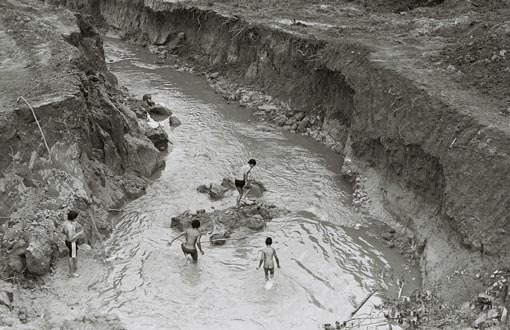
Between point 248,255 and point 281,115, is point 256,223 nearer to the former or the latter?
point 248,255

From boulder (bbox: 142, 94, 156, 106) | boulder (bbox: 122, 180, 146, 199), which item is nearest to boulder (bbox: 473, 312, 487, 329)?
boulder (bbox: 122, 180, 146, 199)

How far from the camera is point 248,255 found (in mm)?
13328

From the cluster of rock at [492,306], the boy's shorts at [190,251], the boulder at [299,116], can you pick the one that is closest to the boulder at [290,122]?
the boulder at [299,116]

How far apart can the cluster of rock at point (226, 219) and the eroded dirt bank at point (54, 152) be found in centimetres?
205

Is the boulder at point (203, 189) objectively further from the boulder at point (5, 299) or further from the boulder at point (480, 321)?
the boulder at point (480, 321)

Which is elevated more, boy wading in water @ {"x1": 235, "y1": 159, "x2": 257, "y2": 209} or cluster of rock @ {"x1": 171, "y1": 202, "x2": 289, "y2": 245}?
boy wading in water @ {"x1": 235, "y1": 159, "x2": 257, "y2": 209}

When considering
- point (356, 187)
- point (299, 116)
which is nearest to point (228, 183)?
point (356, 187)

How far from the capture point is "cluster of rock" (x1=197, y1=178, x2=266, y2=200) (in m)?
15.9

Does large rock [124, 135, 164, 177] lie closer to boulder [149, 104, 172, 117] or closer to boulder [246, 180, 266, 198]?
boulder [246, 180, 266, 198]

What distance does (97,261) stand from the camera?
41.7 feet

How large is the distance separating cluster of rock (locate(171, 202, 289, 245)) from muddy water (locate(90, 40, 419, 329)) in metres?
0.26

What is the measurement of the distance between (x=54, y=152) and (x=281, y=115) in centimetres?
978

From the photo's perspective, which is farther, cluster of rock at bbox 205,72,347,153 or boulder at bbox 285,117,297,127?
boulder at bbox 285,117,297,127

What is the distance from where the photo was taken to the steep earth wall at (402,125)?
12.1 m
